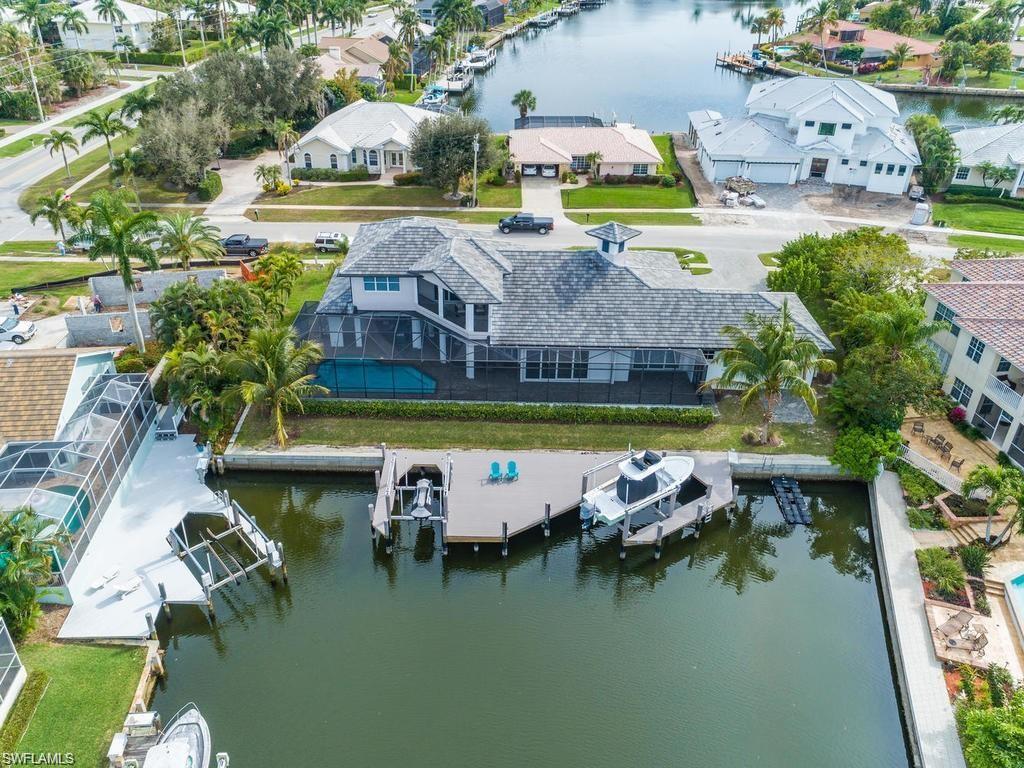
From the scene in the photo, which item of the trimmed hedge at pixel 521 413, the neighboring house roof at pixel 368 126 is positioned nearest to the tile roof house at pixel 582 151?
the neighboring house roof at pixel 368 126

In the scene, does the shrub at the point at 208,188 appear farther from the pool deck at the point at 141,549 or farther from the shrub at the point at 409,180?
the pool deck at the point at 141,549

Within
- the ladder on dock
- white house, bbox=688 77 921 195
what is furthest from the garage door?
the ladder on dock

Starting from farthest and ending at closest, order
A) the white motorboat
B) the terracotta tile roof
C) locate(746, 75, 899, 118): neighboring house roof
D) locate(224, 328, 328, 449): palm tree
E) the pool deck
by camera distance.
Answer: locate(746, 75, 899, 118): neighboring house roof < locate(224, 328, 328, 449): palm tree < the white motorboat < the terracotta tile roof < the pool deck

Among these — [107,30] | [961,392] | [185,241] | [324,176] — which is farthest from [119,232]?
[107,30]

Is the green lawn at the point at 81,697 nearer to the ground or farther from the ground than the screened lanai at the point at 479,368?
nearer to the ground

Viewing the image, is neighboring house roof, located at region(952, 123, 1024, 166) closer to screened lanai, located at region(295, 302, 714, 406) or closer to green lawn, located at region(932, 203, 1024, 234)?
green lawn, located at region(932, 203, 1024, 234)

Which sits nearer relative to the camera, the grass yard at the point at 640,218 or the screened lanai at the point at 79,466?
the screened lanai at the point at 79,466
